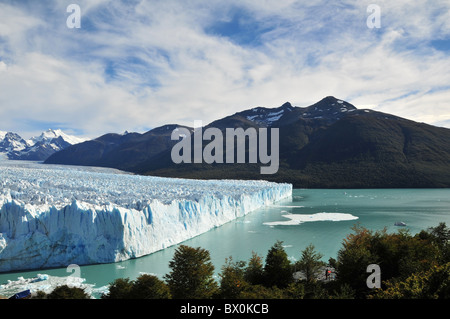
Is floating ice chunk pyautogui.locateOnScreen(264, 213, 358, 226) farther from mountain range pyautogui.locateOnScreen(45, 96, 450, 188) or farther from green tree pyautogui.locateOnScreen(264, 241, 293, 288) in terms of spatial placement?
mountain range pyautogui.locateOnScreen(45, 96, 450, 188)

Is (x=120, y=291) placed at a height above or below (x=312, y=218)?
above

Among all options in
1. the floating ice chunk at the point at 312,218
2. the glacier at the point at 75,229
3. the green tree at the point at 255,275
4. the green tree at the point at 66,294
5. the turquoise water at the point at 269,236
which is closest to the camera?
the green tree at the point at 66,294

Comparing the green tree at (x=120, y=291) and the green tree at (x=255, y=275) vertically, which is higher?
the green tree at (x=120, y=291)

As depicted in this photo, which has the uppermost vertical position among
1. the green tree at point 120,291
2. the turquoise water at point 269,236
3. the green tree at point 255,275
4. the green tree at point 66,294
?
the green tree at point 66,294

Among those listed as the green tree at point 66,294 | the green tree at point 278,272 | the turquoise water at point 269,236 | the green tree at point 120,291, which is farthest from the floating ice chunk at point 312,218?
the green tree at point 66,294

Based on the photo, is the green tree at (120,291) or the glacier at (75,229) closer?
the green tree at (120,291)

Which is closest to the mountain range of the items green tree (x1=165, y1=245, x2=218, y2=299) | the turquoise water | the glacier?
the turquoise water

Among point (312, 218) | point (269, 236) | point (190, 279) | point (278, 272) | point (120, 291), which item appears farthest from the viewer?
point (312, 218)

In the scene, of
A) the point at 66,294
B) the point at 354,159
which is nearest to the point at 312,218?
the point at 66,294

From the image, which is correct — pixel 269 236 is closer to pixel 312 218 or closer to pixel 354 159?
pixel 312 218

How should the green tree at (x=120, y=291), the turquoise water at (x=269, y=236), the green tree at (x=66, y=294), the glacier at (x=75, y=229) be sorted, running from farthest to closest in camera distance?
the turquoise water at (x=269, y=236) < the glacier at (x=75, y=229) < the green tree at (x=120, y=291) < the green tree at (x=66, y=294)

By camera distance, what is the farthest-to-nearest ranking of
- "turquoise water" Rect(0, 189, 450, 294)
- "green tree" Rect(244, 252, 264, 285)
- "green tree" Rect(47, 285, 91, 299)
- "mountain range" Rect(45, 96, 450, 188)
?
"mountain range" Rect(45, 96, 450, 188), "turquoise water" Rect(0, 189, 450, 294), "green tree" Rect(244, 252, 264, 285), "green tree" Rect(47, 285, 91, 299)

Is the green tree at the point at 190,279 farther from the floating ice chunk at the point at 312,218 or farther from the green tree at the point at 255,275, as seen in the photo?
the floating ice chunk at the point at 312,218

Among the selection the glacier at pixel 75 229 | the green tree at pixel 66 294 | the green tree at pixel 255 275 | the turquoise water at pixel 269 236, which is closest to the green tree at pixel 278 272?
the green tree at pixel 255 275
